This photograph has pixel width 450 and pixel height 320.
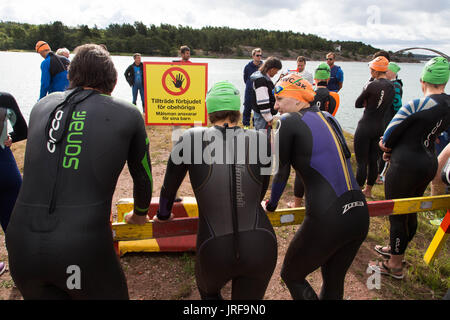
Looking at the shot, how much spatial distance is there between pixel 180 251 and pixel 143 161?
7.28 ft

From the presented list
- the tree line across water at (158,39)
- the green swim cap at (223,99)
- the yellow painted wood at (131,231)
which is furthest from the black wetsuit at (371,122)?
the tree line across water at (158,39)

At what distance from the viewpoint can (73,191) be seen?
1.54m

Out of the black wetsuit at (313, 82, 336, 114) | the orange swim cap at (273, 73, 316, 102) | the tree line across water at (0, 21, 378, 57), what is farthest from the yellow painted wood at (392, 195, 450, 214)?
the tree line across water at (0, 21, 378, 57)

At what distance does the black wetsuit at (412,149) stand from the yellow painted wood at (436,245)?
1.60ft

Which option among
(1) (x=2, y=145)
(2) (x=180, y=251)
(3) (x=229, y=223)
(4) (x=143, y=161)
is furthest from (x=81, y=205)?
(2) (x=180, y=251)

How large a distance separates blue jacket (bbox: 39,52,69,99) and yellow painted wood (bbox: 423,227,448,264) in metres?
7.51

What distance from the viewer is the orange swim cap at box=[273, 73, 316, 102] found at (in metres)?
2.34

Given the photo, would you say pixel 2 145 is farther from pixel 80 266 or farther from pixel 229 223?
pixel 229 223

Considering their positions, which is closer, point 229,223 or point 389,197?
point 229,223

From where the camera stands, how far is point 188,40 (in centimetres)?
4675

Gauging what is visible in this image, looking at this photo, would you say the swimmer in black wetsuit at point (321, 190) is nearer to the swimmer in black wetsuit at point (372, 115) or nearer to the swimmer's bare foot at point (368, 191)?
the swimmer in black wetsuit at point (372, 115)

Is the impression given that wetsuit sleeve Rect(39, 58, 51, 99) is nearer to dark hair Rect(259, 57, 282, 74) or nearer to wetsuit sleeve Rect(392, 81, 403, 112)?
dark hair Rect(259, 57, 282, 74)
